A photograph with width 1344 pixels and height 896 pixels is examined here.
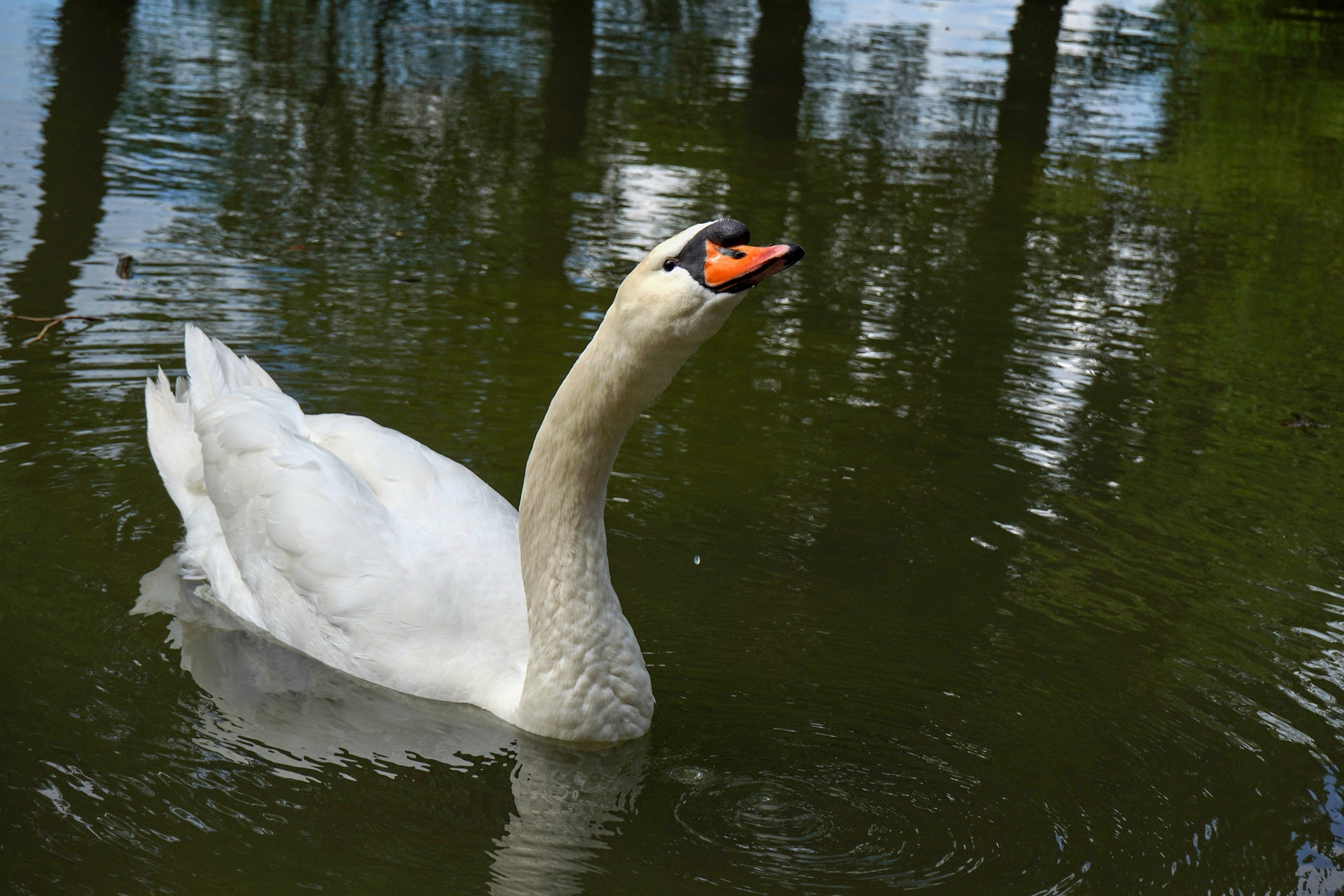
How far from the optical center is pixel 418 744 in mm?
5062

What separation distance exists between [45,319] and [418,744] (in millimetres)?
5103

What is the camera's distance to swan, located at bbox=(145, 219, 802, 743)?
4395 mm

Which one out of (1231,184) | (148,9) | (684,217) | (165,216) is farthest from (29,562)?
(148,9)

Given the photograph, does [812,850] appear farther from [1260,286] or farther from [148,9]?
[148,9]

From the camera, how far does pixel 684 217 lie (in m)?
13.4

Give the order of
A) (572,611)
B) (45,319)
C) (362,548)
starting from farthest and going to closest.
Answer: (45,319), (362,548), (572,611)

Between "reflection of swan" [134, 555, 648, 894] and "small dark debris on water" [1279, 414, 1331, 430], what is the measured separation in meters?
5.87

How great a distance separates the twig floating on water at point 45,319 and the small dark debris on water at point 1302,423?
7719 millimetres

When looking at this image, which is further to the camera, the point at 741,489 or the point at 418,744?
the point at 741,489

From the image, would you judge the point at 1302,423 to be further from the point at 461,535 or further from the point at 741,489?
the point at 461,535

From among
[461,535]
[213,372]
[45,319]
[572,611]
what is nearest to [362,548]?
[461,535]

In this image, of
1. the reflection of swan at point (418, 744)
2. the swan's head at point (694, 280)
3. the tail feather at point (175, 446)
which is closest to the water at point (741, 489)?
the reflection of swan at point (418, 744)

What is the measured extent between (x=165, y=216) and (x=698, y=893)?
915 cm

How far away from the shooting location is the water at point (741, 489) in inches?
182
